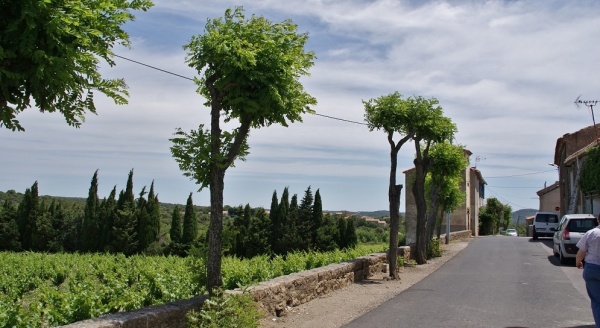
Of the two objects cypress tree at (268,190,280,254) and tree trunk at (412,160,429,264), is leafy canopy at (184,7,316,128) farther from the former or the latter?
cypress tree at (268,190,280,254)

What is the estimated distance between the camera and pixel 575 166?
128 ft

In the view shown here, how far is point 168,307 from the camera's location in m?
6.39

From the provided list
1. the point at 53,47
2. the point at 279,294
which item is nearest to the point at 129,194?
the point at 279,294

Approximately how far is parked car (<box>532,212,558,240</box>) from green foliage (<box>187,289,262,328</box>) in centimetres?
3352

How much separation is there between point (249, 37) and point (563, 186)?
4416 cm

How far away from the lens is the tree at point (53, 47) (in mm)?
3756

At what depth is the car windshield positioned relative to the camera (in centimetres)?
1817

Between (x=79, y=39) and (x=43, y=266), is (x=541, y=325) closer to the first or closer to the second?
(x=79, y=39)

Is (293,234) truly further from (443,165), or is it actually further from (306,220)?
(443,165)

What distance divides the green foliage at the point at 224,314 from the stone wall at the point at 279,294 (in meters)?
0.17

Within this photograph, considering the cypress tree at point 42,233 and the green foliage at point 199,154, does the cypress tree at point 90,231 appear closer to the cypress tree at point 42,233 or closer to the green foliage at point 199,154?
the cypress tree at point 42,233

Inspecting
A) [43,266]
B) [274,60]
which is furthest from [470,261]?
[43,266]

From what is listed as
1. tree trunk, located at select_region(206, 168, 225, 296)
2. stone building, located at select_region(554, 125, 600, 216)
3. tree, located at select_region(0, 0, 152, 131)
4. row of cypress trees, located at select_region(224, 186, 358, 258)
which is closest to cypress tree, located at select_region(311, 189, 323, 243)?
row of cypress trees, located at select_region(224, 186, 358, 258)

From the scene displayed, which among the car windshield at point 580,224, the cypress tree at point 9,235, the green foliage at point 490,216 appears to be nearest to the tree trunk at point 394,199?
the car windshield at point 580,224
